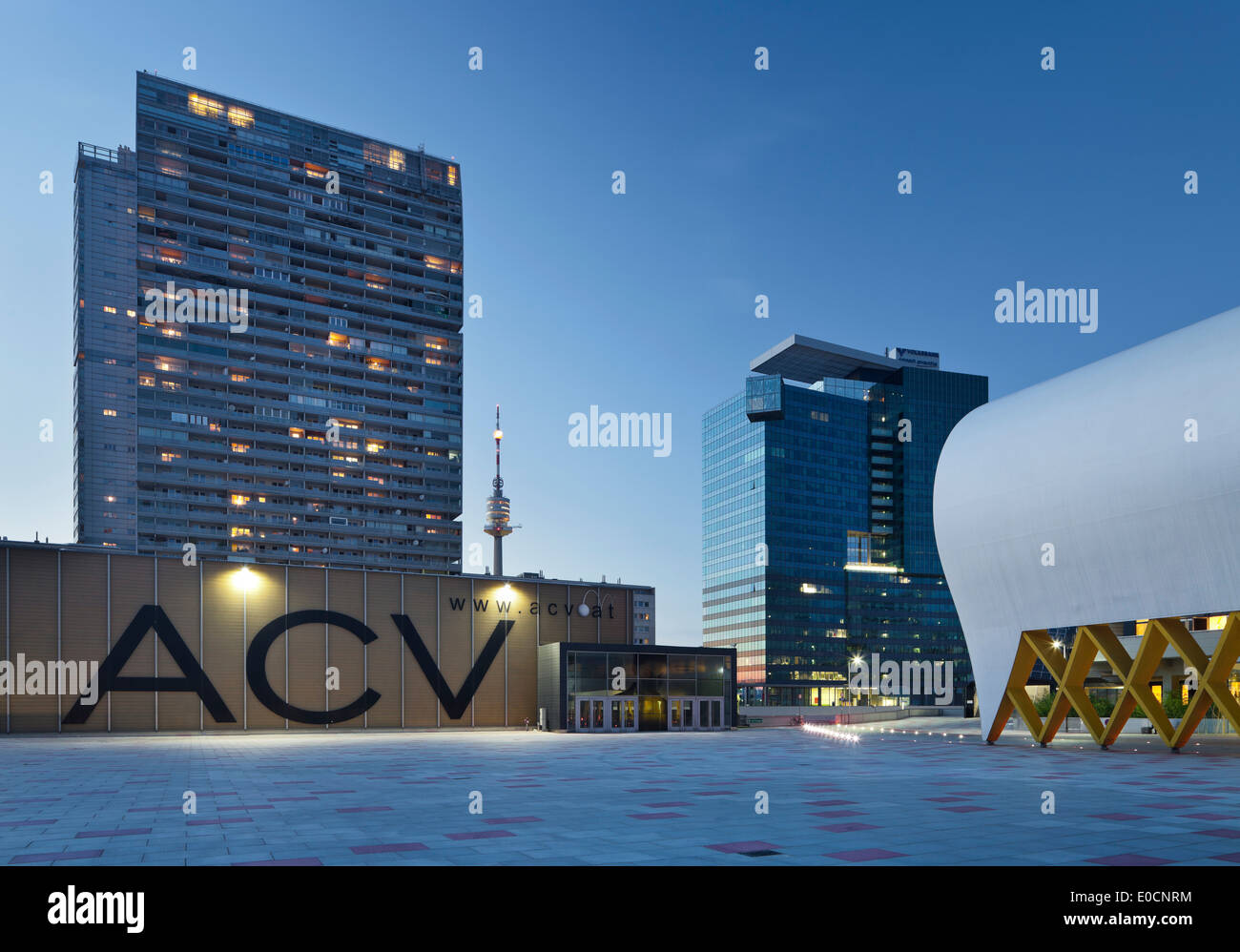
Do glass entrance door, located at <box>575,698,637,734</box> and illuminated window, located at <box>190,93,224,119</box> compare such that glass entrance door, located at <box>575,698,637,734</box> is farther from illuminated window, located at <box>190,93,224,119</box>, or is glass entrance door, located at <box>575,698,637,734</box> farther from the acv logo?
illuminated window, located at <box>190,93,224,119</box>

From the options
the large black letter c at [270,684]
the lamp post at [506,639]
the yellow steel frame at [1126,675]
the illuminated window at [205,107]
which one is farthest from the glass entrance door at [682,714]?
the illuminated window at [205,107]

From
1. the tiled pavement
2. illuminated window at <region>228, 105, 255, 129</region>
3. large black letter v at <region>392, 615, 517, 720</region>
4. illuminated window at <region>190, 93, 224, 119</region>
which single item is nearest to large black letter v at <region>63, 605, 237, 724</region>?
large black letter v at <region>392, 615, 517, 720</region>

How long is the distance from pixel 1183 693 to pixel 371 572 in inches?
1939

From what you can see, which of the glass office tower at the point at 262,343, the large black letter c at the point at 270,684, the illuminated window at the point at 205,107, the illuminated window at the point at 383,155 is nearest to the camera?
the large black letter c at the point at 270,684

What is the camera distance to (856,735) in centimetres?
5475

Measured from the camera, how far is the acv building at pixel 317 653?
163 feet

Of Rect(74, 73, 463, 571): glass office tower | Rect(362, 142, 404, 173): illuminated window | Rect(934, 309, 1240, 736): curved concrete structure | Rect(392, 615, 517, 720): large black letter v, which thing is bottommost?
Rect(392, 615, 517, 720): large black letter v

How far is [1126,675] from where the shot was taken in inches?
1389

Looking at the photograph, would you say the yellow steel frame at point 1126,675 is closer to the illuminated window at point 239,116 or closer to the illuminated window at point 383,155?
the illuminated window at point 239,116

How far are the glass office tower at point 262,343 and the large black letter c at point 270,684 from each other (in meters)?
110

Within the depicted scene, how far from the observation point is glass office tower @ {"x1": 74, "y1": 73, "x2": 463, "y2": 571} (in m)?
158

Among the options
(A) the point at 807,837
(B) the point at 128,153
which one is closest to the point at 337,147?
(B) the point at 128,153

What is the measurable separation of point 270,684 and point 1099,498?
4187 centimetres
